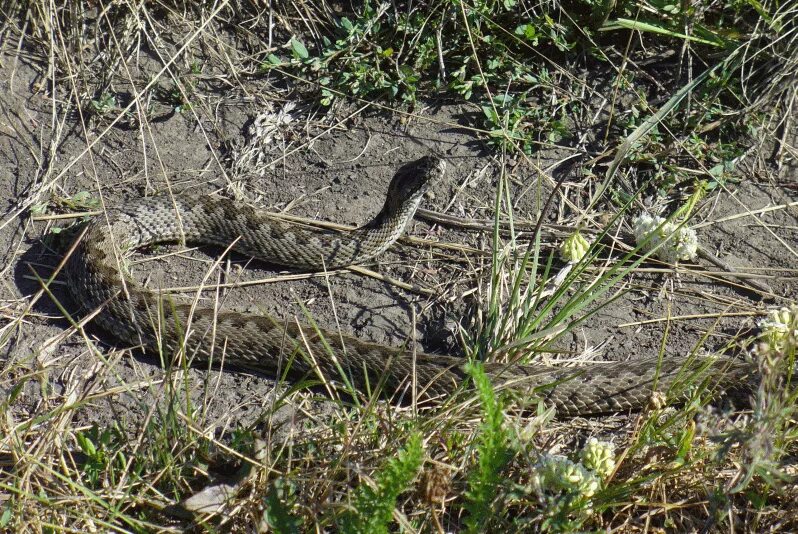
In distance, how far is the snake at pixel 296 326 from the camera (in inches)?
183

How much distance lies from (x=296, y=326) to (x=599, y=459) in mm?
2223

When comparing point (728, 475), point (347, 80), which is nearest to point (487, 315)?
point (728, 475)

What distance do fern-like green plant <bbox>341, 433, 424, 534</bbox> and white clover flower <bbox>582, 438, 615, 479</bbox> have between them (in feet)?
3.50

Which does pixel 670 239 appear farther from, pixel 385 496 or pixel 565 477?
pixel 385 496

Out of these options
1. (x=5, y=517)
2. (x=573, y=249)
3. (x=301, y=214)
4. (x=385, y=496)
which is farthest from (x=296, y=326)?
(x=385, y=496)

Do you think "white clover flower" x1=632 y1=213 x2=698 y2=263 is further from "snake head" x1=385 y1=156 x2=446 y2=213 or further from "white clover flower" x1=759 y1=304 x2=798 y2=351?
"snake head" x1=385 y1=156 x2=446 y2=213

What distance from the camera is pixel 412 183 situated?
5.88 m

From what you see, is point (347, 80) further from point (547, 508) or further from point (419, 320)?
point (547, 508)

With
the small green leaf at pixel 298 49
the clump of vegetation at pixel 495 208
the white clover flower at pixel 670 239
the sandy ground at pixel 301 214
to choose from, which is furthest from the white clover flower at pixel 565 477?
the small green leaf at pixel 298 49

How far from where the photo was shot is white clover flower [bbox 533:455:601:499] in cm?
364

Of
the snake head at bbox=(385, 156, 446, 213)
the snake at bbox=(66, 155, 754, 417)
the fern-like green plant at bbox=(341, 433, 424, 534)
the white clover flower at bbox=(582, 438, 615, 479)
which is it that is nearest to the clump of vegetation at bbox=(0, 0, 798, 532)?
the white clover flower at bbox=(582, 438, 615, 479)

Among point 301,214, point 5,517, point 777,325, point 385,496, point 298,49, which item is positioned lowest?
point 777,325

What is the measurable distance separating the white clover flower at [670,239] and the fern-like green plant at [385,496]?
9.78 ft

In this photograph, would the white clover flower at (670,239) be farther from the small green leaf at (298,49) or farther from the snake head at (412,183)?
the small green leaf at (298,49)
